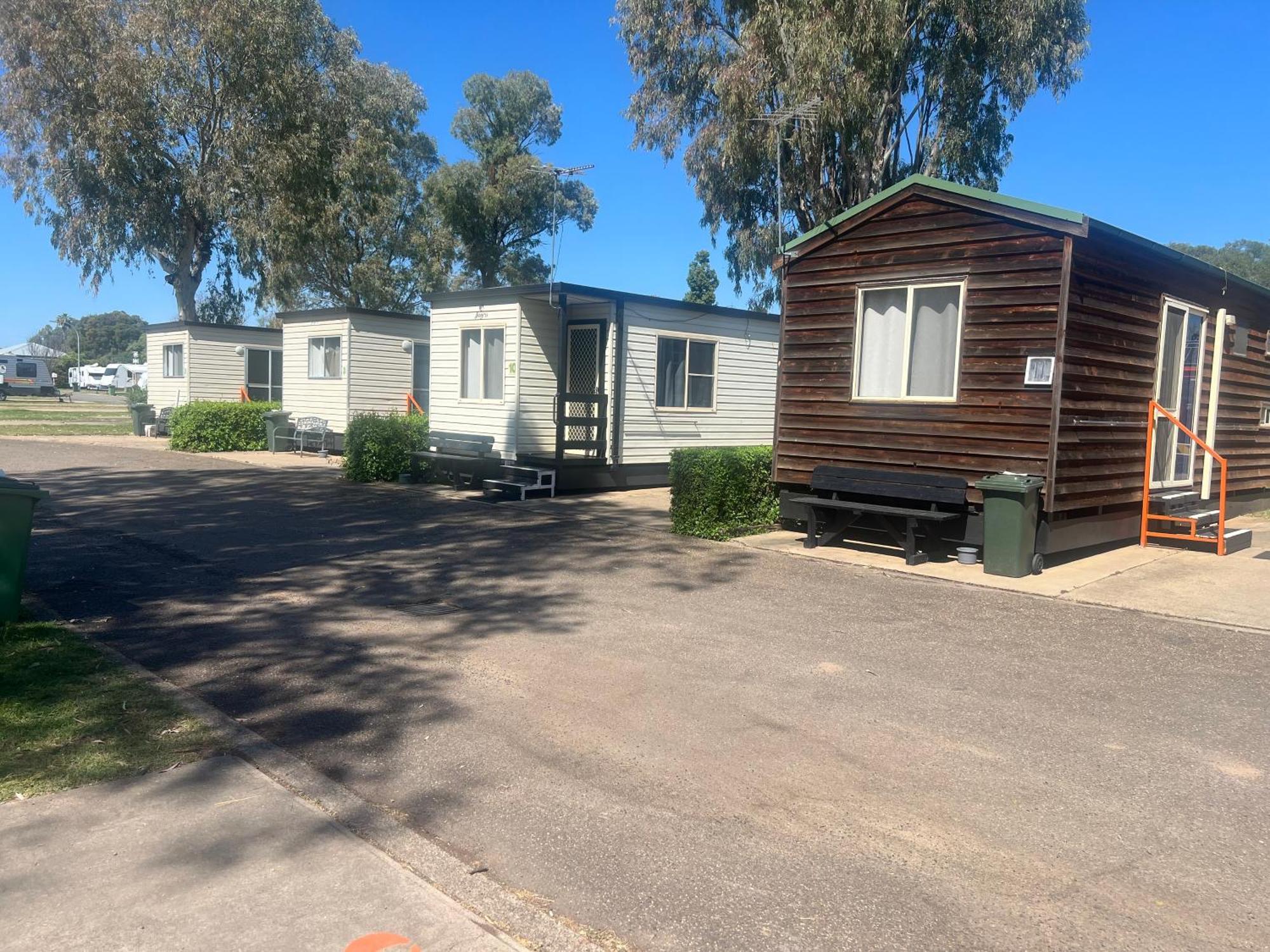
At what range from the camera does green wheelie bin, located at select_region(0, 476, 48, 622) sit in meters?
6.09

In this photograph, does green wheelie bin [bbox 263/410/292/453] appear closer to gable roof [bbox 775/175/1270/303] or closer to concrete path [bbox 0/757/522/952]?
gable roof [bbox 775/175/1270/303]

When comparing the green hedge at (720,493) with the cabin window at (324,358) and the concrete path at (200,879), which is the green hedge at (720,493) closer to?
the concrete path at (200,879)

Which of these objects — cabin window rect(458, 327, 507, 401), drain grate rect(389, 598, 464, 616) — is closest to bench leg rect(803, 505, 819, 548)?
drain grate rect(389, 598, 464, 616)

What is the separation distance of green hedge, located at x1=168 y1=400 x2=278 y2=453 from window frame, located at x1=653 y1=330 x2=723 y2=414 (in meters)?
10.9

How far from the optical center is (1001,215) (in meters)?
9.46

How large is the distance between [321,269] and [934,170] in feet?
74.9

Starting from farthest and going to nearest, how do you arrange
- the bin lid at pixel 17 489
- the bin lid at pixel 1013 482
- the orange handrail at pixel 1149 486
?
the orange handrail at pixel 1149 486
the bin lid at pixel 1013 482
the bin lid at pixel 17 489

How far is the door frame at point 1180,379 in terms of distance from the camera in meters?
10.9

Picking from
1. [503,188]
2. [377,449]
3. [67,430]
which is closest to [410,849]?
[377,449]

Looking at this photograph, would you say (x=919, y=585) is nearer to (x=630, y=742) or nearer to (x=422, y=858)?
(x=630, y=742)

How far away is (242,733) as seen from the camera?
4.71 metres

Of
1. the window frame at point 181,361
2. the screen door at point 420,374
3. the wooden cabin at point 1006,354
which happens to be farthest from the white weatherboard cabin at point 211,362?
the wooden cabin at point 1006,354

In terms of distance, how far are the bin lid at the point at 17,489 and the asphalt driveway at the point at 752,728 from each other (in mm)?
1026

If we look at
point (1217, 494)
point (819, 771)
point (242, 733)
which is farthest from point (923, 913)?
point (1217, 494)
